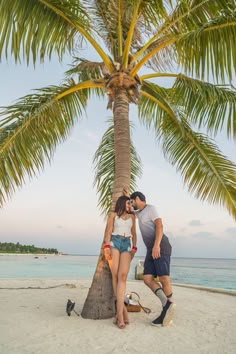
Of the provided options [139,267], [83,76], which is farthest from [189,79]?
[139,267]

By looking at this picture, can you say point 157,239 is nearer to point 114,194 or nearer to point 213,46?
point 114,194

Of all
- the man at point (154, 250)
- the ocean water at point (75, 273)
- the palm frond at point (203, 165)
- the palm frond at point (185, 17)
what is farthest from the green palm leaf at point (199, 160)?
the ocean water at point (75, 273)

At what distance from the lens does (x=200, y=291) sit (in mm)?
8719

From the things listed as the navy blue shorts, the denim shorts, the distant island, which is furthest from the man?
the distant island

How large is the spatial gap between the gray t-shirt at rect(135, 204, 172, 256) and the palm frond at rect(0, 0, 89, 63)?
3.39 m

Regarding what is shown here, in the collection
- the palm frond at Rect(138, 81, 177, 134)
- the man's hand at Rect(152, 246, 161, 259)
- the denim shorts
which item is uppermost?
the palm frond at Rect(138, 81, 177, 134)

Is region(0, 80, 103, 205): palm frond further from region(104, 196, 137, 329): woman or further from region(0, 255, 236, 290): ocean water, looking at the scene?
region(0, 255, 236, 290): ocean water

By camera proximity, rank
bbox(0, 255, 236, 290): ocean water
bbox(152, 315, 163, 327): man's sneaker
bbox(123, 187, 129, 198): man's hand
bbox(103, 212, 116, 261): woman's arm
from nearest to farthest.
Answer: bbox(152, 315, 163, 327): man's sneaker → bbox(103, 212, 116, 261): woman's arm → bbox(123, 187, 129, 198): man's hand → bbox(0, 255, 236, 290): ocean water

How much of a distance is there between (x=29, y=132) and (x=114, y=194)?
6.84ft

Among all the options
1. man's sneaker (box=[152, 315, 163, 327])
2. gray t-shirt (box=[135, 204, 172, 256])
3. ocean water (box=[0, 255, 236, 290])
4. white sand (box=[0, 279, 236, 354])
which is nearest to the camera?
white sand (box=[0, 279, 236, 354])

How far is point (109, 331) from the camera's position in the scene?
15.4ft

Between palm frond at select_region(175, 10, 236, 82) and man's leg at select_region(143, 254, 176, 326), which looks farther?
palm frond at select_region(175, 10, 236, 82)

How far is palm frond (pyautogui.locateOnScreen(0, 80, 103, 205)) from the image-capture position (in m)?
6.48

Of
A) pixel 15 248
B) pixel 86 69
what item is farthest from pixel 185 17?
pixel 15 248
